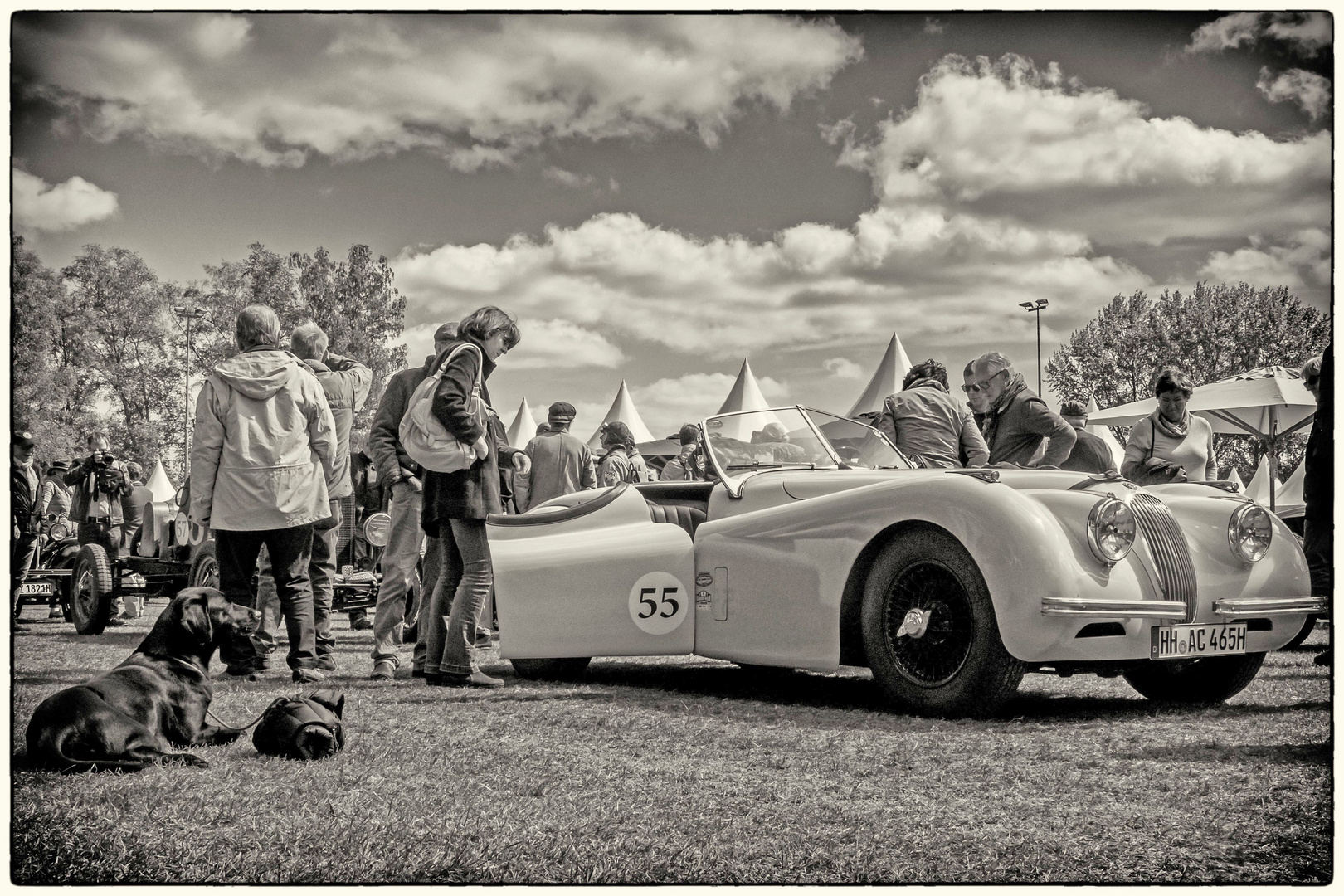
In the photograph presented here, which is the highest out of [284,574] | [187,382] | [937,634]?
[187,382]

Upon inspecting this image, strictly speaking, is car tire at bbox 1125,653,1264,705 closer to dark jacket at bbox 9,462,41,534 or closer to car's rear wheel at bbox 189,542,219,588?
car's rear wheel at bbox 189,542,219,588

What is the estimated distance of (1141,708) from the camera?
409cm

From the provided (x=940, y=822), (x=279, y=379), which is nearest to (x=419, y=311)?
(x=940, y=822)

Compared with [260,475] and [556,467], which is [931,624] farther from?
[556,467]

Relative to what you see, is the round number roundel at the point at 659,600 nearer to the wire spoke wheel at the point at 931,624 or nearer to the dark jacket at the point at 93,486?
the wire spoke wheel at the point at 931,624

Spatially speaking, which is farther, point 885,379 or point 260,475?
point 885,379

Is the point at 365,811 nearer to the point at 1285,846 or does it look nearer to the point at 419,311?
the point at 419,311

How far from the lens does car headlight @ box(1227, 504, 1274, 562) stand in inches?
160

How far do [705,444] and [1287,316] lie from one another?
3.01m

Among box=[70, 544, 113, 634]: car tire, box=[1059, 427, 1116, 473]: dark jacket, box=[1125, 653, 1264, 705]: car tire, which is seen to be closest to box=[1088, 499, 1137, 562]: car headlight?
box=[1125, 653, 1264, 705]: car tire

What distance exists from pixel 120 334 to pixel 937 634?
2694 millimetres

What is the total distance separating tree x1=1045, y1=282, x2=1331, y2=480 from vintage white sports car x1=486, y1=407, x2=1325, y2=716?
2.14 feet

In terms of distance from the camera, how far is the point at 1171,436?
6.25 meters

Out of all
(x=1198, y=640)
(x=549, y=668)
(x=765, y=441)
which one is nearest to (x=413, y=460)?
(x=549, y=668)
